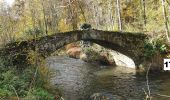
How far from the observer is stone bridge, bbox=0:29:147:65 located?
20.9 m

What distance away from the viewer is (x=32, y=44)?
2159 cm

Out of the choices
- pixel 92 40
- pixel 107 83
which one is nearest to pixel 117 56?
pixel 92 40

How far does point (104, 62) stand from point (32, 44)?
14160 mm

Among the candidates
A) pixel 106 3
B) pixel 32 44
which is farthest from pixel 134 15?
pixel 32 44

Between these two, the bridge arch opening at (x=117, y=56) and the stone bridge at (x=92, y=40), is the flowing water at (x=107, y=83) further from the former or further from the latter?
the stone bridge at (x=92, y=40)

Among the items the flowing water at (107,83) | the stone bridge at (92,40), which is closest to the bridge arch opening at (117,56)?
the stone bridge at (92,40)

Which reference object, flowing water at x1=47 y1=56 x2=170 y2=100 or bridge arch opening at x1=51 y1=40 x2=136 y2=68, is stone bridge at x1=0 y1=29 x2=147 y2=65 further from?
flowing water at x1=47 y1=56 x2=170 y2=100

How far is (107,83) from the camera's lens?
Answer: 24000 mm

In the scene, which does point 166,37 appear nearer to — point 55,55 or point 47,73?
point 47,73

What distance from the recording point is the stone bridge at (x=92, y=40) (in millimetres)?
20875

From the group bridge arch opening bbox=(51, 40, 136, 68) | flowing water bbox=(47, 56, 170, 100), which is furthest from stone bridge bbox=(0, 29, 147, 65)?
flowing water bbox=(47, 56, 170, 100)

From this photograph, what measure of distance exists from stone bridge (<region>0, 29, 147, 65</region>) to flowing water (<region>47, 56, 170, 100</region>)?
142 cm

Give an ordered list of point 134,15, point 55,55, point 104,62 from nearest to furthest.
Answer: point 104,62 < point 55,55 < point 134,15

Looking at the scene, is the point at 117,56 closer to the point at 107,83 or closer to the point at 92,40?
the point at 92,40
